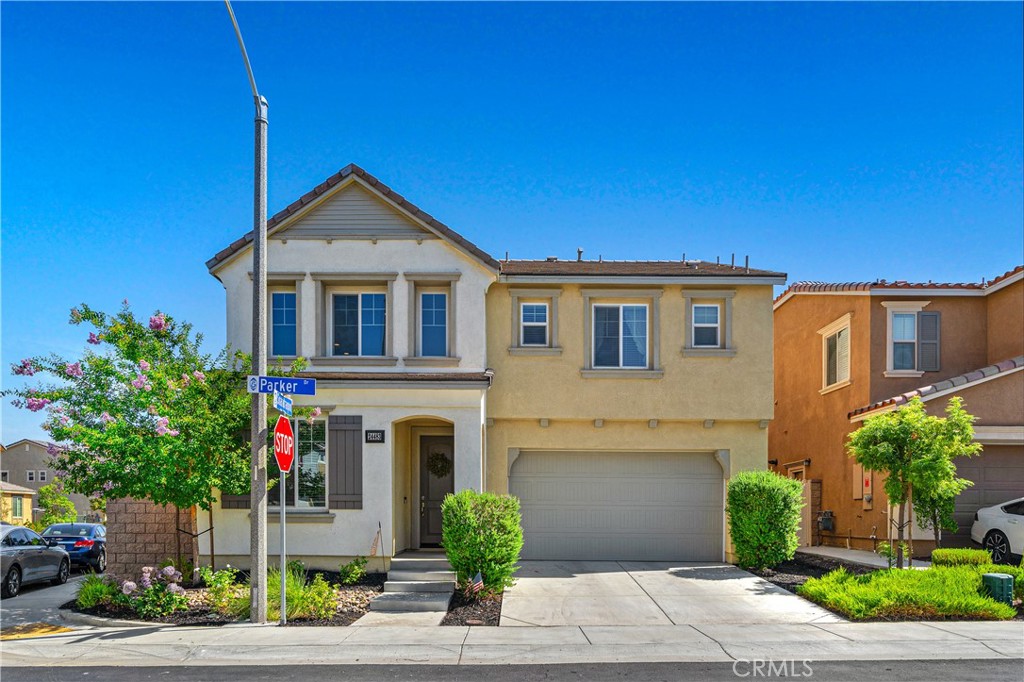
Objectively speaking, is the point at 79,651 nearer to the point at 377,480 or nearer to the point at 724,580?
the point at 377,480

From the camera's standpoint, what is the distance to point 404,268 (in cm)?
1681

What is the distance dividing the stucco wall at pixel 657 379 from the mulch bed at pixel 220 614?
5.07 metres

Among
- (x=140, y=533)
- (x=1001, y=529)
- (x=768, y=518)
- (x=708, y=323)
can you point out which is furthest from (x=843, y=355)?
(x=140, y=533)

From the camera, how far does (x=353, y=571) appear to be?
1477cm

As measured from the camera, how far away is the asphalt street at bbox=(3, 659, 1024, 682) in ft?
30.0

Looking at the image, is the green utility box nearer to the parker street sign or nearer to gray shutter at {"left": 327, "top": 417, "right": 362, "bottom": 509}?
gray shutter at {"left": 327, "top": 417, "right": 362, "bottom": 509}

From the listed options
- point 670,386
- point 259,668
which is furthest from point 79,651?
point 670,386

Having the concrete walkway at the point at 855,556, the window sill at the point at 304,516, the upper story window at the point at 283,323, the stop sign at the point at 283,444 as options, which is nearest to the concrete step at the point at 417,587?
the window sill at the point at 304,516

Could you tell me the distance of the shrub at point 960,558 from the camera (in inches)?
579

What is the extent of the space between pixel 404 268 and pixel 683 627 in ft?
28.2

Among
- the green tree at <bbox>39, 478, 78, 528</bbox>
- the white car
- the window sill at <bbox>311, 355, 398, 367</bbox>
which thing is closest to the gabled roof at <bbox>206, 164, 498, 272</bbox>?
the window sill at <bbox>311, 355, 398, 367</bbox>

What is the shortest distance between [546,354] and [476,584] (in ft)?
19.9

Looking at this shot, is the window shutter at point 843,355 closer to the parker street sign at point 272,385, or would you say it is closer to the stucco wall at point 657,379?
the stucco wall at point 657,379

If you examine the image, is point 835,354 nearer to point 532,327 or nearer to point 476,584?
point 532,327
